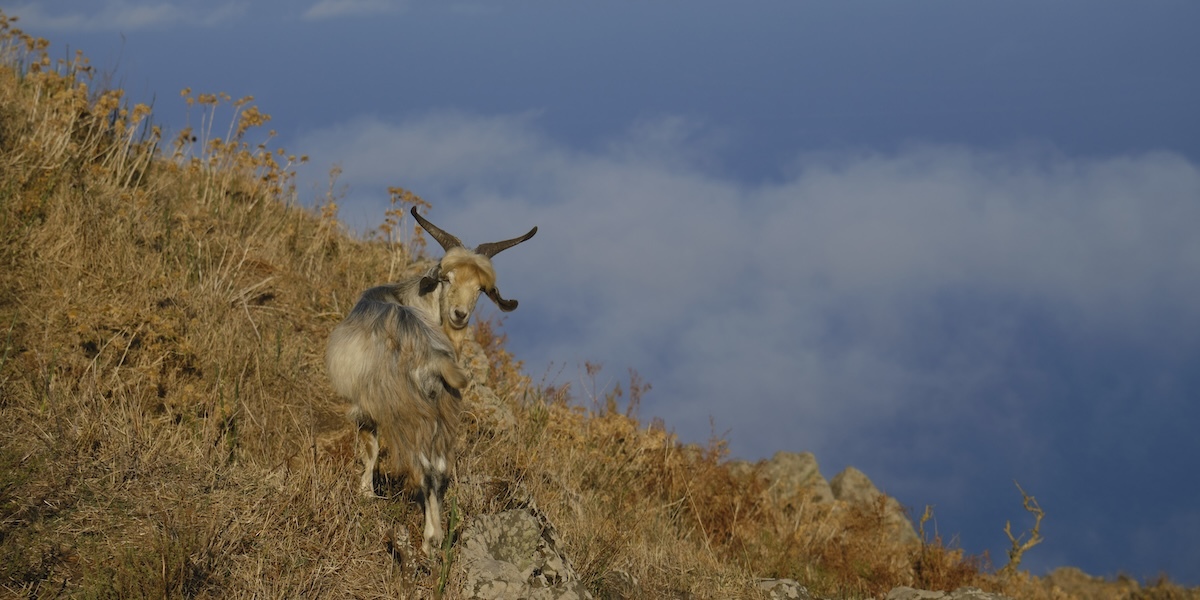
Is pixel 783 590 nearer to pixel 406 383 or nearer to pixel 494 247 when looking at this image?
pixel 494 247

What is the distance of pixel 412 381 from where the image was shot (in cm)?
658

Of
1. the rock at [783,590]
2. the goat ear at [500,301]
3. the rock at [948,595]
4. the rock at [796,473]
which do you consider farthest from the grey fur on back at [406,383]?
the rock at [796,473]

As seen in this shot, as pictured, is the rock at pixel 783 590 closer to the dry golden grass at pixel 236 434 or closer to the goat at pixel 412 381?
the dry golden grass at pixel 236 434

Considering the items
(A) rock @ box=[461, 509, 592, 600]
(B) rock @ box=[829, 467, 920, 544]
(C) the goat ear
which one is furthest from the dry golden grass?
(B) rock @ box=[829, 467, 920, 544]

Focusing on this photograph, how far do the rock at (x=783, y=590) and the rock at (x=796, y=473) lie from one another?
4.77 meters

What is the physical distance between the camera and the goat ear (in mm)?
7340

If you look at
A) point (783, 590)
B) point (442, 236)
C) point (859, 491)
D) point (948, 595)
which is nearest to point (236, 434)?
point (442, 236)

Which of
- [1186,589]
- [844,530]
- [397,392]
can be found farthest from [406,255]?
[1186,589]

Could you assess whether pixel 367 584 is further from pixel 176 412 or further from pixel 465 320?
pixel 176 412

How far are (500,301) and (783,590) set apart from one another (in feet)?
11.2

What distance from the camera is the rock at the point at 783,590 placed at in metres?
8.65

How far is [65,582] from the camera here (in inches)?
243

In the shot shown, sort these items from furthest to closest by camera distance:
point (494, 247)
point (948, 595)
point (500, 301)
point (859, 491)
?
point (859, 491)
point (948, 595)
point (494, 247)
point (500, 301)

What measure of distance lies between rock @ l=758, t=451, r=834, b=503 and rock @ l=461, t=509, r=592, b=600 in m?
7.17
